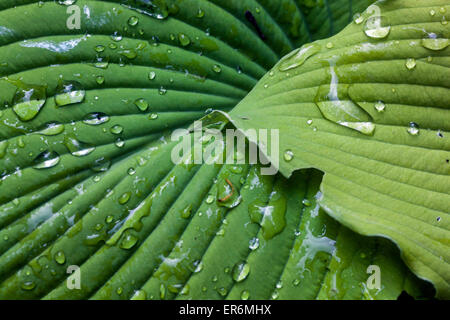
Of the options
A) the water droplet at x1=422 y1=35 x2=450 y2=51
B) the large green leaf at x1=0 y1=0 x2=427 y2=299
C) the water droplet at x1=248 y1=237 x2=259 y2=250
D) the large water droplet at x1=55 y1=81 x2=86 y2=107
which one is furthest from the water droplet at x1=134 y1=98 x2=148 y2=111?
the water droplet at x1=422 y1=35 x2=450 y2=51

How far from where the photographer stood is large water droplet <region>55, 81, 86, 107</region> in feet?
2.47

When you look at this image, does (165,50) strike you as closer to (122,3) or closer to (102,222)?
(122,3)

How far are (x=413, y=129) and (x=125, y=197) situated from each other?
57 centimetres

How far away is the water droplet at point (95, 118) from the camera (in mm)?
763

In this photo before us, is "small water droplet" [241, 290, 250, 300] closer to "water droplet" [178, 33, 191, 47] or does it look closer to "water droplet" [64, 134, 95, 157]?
"water droplet" [64, 134, 95, 157]

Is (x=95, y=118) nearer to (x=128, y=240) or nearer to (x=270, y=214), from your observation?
(x=128, y=240)

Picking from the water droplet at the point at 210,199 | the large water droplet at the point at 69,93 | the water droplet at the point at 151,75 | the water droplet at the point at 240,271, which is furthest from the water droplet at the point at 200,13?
the water droplet at the point at 240,271

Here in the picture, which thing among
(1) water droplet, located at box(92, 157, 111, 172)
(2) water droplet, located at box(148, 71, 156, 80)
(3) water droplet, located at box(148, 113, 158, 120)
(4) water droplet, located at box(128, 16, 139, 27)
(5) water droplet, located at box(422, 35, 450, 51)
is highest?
(4) water droplet, located at box(128, 16, 139, 27)

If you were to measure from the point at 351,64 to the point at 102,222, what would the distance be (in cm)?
58

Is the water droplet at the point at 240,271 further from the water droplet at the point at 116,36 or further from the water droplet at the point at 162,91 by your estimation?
the water droplet at the point at 116,36

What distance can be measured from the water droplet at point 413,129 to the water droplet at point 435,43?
0.50 feet

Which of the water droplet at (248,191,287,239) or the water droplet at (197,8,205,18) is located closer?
the water droplet at (248,191,287,239)

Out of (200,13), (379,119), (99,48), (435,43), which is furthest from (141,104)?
(435,43)

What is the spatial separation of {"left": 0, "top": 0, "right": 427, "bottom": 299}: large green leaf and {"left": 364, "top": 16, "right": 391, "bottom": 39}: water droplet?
314mm
